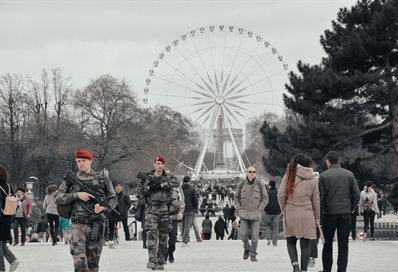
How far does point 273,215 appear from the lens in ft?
92.3

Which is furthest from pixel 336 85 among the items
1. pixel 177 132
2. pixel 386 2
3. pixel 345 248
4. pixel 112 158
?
pixel 177 132

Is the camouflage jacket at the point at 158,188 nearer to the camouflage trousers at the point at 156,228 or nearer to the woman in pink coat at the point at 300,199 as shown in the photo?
the camouflage trousers at the point at 156,228

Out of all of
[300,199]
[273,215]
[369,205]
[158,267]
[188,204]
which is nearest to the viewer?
[300,199]

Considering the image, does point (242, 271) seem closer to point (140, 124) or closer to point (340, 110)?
point (340, 110)

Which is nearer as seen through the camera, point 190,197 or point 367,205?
point 190,197

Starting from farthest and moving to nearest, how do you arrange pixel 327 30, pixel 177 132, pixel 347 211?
pixel 177 132
pixel 327 30
pixel 347 211

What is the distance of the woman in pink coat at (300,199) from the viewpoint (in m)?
15.0

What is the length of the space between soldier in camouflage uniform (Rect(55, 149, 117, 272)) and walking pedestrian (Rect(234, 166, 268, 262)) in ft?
24.4

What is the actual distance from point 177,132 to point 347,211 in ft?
464

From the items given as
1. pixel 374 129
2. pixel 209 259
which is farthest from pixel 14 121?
pixel 209 259

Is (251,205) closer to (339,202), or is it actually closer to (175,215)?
(175,215)

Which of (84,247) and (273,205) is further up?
(273,205)

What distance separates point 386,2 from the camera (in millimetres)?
47500

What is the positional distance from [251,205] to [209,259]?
1.56 metres
